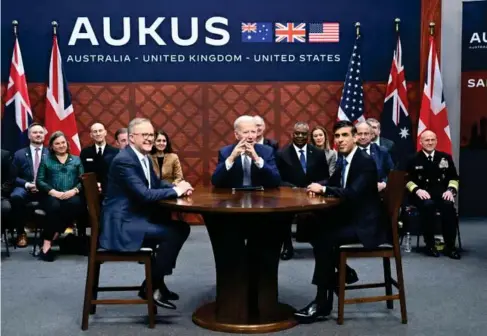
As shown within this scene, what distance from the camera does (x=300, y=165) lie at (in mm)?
5898

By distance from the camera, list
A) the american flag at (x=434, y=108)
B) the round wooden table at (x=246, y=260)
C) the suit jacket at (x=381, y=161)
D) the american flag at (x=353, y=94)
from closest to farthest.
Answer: the round wooden table at (x=246, y=260) < the suit jacket at (x=381, y=161) < the american flag at (x=434, y=108) < the american flag at (x=353, y=94)

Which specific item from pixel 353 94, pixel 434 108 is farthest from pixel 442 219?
pixel 353 94

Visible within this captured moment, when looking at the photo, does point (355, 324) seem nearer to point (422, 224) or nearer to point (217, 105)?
point (422, 224)

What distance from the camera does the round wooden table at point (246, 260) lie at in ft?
12.6

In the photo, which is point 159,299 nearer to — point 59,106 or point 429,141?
point 429,141

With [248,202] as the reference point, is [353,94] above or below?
above

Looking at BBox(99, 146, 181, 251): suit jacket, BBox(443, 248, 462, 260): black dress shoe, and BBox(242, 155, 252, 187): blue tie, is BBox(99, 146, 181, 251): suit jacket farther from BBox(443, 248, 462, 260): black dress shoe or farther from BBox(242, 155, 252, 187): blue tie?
BBox(443, 248, 462, 260): black dress shoe

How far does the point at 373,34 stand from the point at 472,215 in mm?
2574

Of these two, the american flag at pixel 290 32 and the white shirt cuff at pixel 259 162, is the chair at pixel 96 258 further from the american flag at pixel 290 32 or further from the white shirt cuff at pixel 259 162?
the american flag at pixel 290 32

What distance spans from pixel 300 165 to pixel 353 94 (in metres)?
1.93

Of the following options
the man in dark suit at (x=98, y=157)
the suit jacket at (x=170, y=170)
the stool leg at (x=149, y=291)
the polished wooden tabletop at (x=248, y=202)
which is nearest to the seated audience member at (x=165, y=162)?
the suit jacket at (x=170, y=170)

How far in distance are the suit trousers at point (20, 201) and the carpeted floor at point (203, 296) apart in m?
0.32

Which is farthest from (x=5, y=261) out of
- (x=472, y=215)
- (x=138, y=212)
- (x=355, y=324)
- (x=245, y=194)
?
(x=472, y=215)

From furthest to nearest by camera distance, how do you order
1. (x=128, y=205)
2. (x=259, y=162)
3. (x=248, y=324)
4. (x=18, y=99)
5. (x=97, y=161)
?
(x=18, y=99) → (x=97, y=161) → (x=259, y=162) → (x=128, y=205) → (x=248, y=324)
